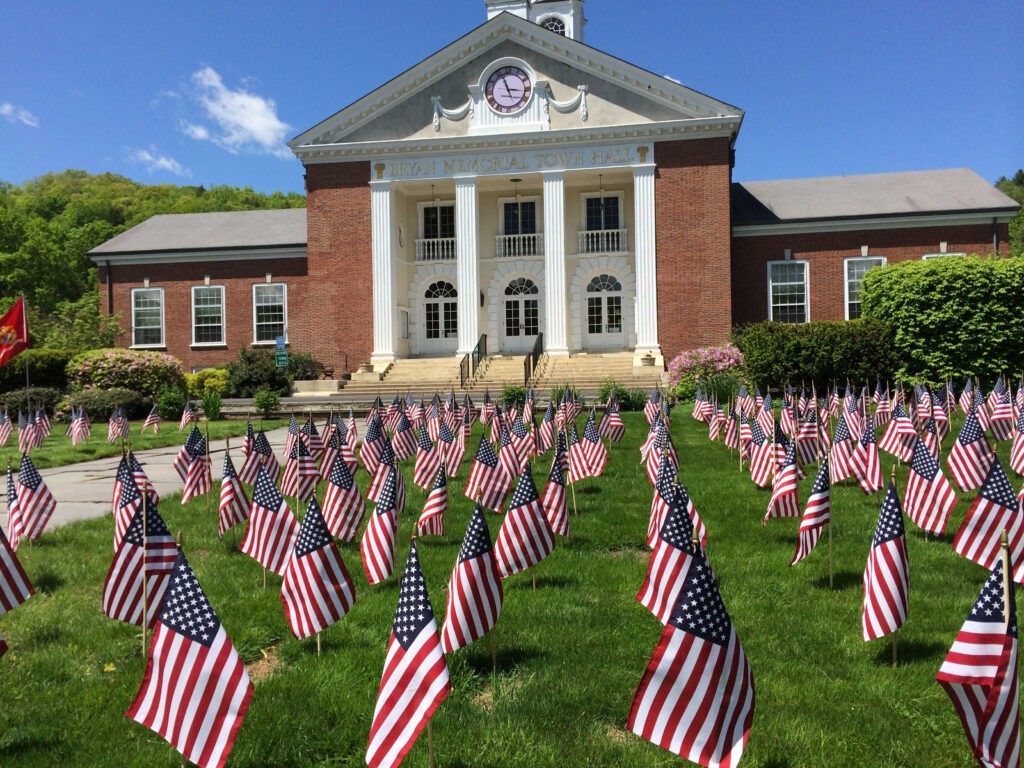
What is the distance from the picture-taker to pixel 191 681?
12.4ft

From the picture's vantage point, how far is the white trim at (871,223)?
91.8ft

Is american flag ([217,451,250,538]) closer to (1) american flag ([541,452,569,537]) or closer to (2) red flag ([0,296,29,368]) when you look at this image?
(1) american flag ([541,452,569,537])

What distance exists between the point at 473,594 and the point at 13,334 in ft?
73.3

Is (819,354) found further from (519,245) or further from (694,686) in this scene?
(694,686)

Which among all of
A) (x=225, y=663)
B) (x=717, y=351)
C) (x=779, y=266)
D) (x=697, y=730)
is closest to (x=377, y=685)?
(x=225, y=663)

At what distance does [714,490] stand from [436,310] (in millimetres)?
23422

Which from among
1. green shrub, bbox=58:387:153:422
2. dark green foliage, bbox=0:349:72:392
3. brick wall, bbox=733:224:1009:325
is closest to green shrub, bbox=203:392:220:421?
green shrub, bbox=58:387:153:422

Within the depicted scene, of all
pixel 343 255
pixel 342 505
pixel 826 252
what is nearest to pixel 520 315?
pixel 343 255

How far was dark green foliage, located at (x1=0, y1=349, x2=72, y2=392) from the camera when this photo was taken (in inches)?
1049

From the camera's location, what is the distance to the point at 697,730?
3.53 meters

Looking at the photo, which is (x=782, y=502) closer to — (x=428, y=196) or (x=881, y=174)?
(x=428, y=196)

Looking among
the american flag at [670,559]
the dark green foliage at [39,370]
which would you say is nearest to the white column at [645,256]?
the dark green foliage at [39,370]

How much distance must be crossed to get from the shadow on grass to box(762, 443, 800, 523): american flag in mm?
1020

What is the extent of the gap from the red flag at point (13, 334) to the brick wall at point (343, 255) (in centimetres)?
1077
